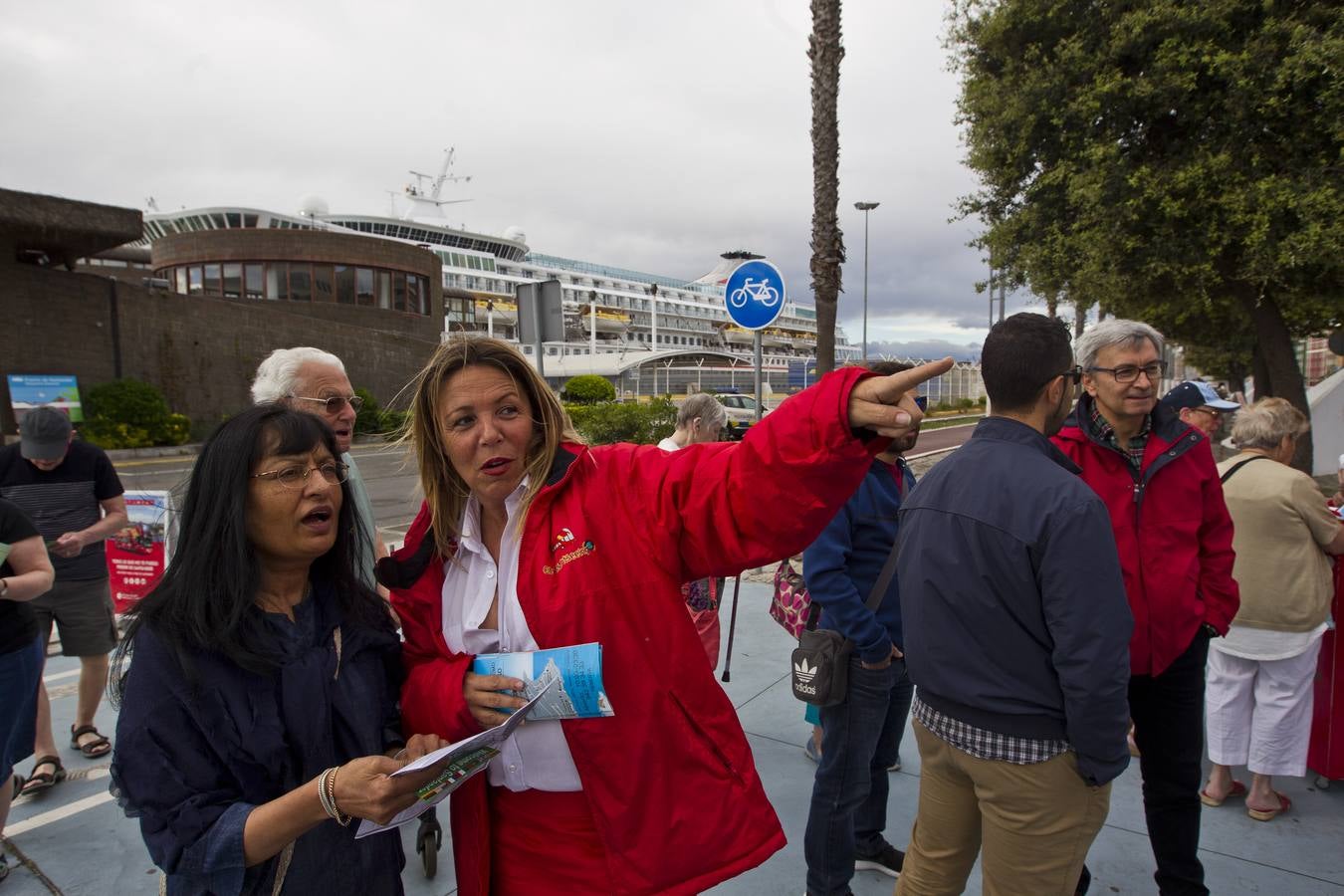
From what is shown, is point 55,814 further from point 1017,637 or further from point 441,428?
point 1017,637

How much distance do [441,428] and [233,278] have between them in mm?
33477

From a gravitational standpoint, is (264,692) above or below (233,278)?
below

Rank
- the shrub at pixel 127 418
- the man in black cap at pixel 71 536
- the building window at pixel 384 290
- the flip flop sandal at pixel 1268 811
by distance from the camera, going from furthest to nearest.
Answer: the building window at pixel 384 290 → the shrub at pixel 127 418 → the man in black cap at pixel 71 536 → the flip flop sandal at pixel 1268 811

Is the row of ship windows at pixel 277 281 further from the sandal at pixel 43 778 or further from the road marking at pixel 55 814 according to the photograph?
the road marking at pixel 55 814

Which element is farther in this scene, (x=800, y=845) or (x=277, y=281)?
(x=277, y=281)

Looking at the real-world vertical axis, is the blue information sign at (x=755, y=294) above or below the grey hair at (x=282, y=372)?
above

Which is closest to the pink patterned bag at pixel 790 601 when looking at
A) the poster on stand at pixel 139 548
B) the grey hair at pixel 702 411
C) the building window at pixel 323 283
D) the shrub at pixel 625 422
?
the grey hair at pixel 702 411

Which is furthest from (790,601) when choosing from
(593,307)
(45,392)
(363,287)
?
(593,307)

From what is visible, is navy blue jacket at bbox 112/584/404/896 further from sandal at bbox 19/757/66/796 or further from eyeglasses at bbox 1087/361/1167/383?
sandal at bbox 19/757/66/796

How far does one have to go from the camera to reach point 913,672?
2.06 metres

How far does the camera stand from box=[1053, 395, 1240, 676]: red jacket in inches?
88.1

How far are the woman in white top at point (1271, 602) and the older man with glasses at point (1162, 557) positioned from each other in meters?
0.92

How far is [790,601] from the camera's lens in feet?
10.1

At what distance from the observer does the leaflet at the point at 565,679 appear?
1.41 meters
